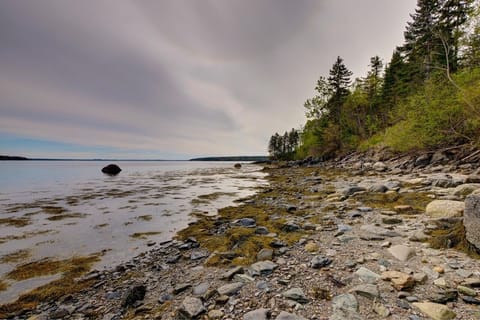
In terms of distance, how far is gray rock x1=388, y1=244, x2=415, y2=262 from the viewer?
3623mm

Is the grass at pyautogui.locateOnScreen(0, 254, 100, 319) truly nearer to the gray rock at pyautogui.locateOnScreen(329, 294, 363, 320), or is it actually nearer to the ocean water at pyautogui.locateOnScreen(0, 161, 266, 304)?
the ocean water at pyautogui.locateOnScreen(0, 161, 266, 304)

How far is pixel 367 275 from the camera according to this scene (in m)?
3.19

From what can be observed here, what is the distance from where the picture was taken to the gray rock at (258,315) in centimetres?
255

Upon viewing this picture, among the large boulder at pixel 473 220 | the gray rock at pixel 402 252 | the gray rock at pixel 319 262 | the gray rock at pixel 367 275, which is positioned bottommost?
the gray rock at pixel 319 262

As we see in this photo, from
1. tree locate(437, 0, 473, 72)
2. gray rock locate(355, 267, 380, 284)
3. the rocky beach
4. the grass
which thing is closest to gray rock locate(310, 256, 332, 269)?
the rocky beach

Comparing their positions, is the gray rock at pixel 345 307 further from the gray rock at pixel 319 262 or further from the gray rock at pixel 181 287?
the gray rock at pixel 181 287

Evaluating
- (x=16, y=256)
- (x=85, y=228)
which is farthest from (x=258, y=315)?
(x=85, y=228)

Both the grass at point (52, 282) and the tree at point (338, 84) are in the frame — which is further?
the tree at point (338, 84)

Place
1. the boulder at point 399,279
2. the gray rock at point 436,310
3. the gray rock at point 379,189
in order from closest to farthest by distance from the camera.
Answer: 1. the gray rock at point 436,310
2. the boulder at point 399,279
3. the gray rock at point 379,189

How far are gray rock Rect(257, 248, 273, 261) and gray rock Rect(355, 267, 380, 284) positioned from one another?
5.63 feet

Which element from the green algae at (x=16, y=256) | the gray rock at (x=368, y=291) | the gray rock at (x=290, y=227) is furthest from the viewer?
the gray rock at (x=290, y=227)

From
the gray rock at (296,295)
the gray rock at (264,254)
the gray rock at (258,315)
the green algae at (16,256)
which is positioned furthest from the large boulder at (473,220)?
the green algae at (16,256)

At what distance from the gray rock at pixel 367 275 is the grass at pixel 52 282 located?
5.47 meters

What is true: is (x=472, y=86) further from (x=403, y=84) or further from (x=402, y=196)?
(x=403, y=84)
